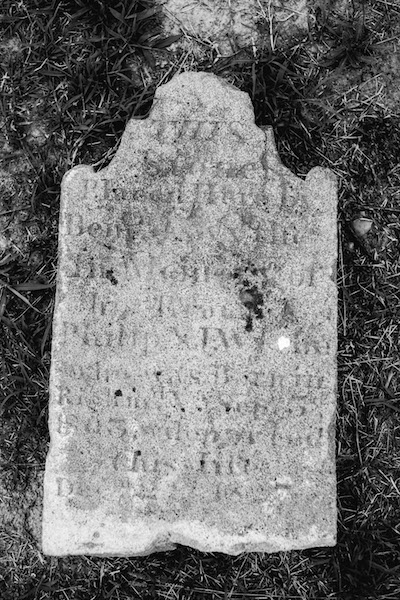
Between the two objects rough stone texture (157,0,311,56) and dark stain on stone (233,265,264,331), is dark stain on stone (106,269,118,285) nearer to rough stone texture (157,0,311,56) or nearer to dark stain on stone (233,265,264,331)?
dark stain on stone (233,265,264,331)

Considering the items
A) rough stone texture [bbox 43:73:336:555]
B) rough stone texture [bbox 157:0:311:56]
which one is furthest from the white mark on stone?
rough stone texture [bbox 157:0:311:56]

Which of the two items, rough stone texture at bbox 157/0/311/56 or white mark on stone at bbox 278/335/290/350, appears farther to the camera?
rough stone texture at bbox 157/0/311/56

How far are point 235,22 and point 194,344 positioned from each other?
4.35 ft

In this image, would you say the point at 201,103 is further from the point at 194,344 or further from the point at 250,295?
the point at 194,344

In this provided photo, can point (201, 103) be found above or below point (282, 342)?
above

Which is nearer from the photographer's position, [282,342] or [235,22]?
[282,342]

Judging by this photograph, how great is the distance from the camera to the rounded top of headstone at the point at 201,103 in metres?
2.15

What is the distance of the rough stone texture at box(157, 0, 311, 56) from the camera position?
8.63 feet

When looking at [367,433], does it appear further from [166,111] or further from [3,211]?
[3,211]

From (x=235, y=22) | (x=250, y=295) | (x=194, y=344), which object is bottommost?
(x=194, y=344)

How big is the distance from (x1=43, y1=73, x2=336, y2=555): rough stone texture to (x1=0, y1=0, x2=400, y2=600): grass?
513mm

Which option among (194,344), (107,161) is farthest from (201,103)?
(194,344)

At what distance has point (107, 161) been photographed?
8.58 ft

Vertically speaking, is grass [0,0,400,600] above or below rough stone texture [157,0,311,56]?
below
